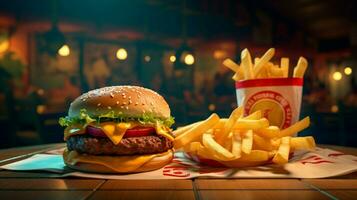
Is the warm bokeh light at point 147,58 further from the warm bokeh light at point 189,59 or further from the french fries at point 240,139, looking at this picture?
the french fries at point 240,139

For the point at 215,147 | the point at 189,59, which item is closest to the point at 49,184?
the point at 215,147

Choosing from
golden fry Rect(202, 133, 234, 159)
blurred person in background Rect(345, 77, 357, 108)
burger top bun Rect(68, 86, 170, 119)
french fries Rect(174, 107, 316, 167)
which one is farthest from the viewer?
blurred person in background Rect(345, 77, 357, 108)

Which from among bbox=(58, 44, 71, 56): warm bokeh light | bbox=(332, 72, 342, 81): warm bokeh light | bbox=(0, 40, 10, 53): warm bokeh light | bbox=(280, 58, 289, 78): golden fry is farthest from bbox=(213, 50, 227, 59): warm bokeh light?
bbox=(280, 58, 289, 78): golden fry

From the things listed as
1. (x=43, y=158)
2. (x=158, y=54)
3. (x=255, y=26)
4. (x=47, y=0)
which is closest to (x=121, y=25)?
(x=158, y=54)

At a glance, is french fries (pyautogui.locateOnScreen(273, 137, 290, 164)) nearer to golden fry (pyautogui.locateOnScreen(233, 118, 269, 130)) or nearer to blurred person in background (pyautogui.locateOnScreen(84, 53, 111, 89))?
golden fry (pyautogui.locateOnScreen(233, 118, 269, 130))

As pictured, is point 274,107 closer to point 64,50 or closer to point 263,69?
point 263,69

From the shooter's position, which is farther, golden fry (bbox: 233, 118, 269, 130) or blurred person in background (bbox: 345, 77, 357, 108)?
blurred person in background (bbox: 345, 77, 357, 108)

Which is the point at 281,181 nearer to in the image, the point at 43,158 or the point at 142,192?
the point at 142,192

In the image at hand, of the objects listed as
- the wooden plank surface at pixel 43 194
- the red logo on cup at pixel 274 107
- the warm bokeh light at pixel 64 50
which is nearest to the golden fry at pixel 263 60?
the red logo on cup at pixel 274 107
